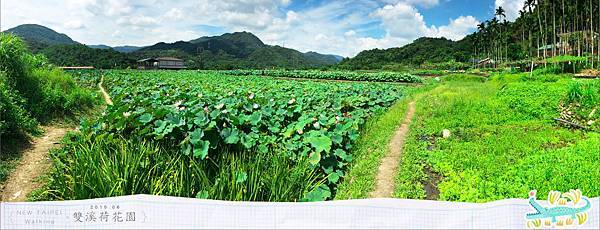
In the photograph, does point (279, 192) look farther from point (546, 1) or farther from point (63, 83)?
point (546, 1)

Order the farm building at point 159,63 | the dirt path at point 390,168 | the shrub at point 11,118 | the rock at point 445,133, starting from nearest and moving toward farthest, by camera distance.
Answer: the dirt path at point 390,168, the shrub at point 11,118, the rock at point 445,133, the farm building at point 159,63

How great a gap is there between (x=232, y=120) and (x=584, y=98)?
24.2ft

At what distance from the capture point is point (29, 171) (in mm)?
4902

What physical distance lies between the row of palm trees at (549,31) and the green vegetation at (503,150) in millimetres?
14454

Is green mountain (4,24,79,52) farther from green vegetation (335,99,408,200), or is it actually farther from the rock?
the rock

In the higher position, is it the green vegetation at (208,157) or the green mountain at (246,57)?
the green mountain at (246,57)

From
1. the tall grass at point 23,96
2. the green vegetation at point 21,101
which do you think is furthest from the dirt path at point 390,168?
the tall grass at point 23,96

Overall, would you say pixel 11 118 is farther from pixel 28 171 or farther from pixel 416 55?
pixel 416 55

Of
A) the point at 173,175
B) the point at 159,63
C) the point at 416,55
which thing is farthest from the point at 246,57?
the point at 173,175

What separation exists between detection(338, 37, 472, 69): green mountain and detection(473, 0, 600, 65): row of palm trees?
4428mm

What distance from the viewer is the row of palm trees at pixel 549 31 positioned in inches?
1257

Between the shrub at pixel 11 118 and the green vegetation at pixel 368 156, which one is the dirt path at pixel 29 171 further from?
the green vegetation at pixel 368 156
